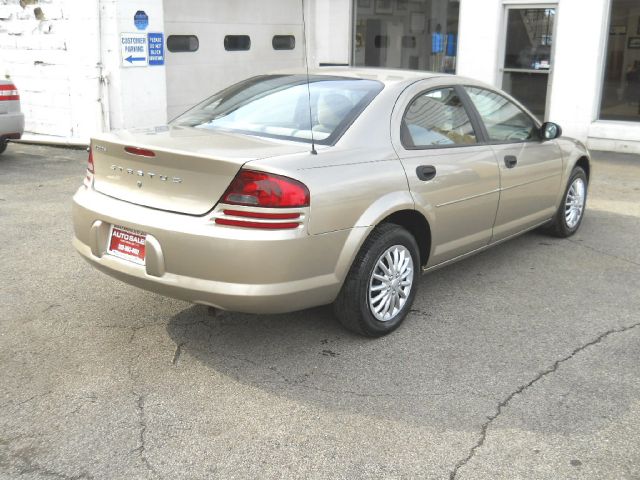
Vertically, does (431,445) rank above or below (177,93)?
below

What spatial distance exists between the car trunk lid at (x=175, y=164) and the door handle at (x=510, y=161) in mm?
1930

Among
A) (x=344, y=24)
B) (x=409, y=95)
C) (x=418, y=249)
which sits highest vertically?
(x=344, y=24)

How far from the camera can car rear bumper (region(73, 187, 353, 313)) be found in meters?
3.50

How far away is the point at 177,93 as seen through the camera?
39.1ft

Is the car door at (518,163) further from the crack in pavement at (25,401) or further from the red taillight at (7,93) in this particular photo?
the red taillight at (7,93)

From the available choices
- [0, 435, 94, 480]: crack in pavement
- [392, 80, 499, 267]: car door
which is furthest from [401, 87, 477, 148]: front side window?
[0, 435, 94, 480]: crack in pavement

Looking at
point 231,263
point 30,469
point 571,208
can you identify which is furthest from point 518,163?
point 30,469

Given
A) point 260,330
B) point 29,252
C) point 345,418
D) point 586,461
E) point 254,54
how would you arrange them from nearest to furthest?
point 586,461 → point 345,418 → point 260,330 → point 29,252 → point 254,54

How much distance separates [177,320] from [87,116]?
7600 millimetres

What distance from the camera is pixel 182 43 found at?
11812mm

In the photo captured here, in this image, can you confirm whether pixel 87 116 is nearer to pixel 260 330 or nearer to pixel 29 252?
pixel 29 252

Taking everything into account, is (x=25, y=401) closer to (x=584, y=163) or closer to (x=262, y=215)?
(x=262, y=215)

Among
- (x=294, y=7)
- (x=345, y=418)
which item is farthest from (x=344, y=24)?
(x=345, y=418)

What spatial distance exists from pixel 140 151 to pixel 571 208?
4168mm
